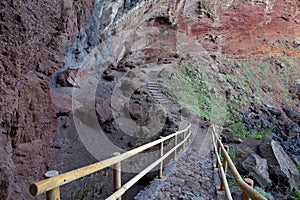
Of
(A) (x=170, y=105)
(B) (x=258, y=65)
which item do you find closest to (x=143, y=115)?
(A) (x=170, y=105)

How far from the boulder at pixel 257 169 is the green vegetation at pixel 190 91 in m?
4.97

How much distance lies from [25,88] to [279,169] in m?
7.40

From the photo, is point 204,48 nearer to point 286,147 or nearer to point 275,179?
point 286,147

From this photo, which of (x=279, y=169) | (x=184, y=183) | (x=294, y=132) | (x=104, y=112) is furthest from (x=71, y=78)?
(x=294, y=132)

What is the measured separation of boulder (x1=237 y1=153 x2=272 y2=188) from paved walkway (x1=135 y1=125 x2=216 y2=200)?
114 centimetres

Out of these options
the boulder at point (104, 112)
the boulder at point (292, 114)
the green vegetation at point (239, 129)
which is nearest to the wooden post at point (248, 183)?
the boulder at point (104, 112)

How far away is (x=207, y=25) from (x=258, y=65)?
753 centimetres

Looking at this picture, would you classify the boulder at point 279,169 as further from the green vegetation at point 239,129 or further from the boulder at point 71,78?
the boulder at point 71,78

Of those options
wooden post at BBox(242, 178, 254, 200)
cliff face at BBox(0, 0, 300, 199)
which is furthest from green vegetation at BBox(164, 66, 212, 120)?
wooden post at BBox(242, 178, 254, 200)

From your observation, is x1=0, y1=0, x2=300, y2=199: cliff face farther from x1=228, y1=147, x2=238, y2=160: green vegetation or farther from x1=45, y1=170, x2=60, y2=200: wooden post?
x1=228, y1=147, x2=238, y2=160: green vegetation

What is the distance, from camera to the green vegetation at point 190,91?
40.3 ft

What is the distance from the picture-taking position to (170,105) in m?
11.5

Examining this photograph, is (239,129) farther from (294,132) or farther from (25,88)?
(25,88)

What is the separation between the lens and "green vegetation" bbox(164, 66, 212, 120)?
40.3 ft
